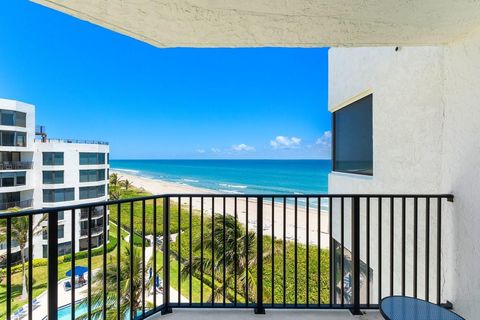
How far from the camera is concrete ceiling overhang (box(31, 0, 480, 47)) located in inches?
58.7

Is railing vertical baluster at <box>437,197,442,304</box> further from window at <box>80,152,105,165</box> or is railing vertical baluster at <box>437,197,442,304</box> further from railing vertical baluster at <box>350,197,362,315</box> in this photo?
window at <box>80,152,105,165</box>

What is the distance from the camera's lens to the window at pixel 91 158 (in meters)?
22.0

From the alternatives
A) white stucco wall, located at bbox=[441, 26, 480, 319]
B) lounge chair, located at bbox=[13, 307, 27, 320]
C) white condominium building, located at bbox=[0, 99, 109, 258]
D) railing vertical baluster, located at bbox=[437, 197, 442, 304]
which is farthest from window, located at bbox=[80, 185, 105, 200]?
white stucco wall, located at bbox=[441, 26, 480, 319]

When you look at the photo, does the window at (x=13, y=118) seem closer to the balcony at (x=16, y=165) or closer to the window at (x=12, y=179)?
the balcony at (x=16, y=165)

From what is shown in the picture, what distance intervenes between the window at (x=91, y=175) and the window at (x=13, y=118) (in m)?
5.44

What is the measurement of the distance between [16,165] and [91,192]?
569 cm

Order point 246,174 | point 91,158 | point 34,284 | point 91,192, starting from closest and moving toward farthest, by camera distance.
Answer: point 34,284 → point 91,158 → point 91,192 → point 246,174

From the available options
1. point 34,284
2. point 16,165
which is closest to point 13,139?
point 16,165

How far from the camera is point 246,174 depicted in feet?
118

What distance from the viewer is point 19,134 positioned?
62.7ft

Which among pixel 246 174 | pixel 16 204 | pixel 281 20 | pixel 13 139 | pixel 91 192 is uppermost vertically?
pixel 13 139

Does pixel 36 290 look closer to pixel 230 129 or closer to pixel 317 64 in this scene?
pixel 230 129

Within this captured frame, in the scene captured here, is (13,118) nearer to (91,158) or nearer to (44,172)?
(44,172)

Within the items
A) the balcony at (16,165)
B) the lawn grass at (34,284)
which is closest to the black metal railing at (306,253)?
the lawn grass at (34,284)
